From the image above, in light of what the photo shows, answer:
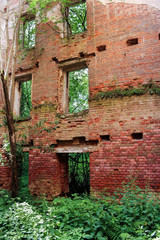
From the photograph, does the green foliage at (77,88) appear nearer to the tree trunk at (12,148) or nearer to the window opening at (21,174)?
the window opening at (21,174)

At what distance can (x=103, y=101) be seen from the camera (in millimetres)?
5996

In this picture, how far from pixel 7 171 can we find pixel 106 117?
439cm

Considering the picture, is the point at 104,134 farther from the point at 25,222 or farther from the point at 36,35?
the point at 36,35

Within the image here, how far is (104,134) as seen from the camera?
5816 millimetres

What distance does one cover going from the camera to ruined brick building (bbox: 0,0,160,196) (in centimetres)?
538

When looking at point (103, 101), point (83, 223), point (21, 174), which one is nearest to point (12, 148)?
point (83, 223)

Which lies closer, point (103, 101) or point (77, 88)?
point (103, 101)

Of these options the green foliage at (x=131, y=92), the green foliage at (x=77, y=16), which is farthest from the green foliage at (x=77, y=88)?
the green foliage at (x=131, y=92)

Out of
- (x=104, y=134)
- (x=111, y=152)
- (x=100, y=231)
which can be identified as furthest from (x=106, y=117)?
(x=100, y=231)

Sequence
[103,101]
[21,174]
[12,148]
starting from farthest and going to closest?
[21,174] → [103,101] → [12,148]

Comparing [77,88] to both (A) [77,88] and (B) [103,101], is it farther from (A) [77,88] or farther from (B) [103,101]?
(B) [103,101]

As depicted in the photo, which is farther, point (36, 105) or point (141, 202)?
point (36, 105)

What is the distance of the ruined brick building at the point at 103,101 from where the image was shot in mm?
5379

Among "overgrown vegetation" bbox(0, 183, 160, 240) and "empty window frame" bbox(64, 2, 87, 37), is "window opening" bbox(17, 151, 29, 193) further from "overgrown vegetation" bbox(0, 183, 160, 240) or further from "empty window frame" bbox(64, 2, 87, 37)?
"empty window frame" bbox(64, 2, 87, 37)
